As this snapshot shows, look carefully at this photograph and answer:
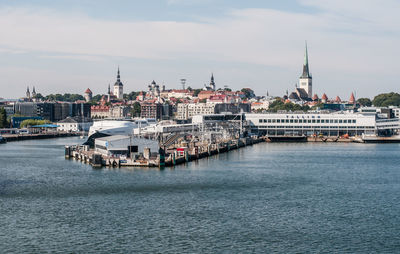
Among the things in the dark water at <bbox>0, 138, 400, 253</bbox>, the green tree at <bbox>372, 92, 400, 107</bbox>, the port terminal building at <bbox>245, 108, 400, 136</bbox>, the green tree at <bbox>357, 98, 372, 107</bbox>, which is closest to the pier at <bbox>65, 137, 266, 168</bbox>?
the dark water at <bbox>0, 138, 400, 253</bbox>

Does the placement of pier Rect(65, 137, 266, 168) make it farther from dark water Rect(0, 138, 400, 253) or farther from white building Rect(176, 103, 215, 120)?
white building Rect(176, 103, 215, 120)

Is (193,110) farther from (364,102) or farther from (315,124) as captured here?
(315,124)

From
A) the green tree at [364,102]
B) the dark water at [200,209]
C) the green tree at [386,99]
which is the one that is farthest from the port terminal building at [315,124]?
the green tree at [364,102]

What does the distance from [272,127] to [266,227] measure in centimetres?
6576

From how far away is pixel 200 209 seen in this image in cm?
2872

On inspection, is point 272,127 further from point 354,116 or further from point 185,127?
point 185,127

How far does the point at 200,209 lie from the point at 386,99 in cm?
15313

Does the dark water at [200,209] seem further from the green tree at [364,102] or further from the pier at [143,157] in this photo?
the green tree at [364,102]

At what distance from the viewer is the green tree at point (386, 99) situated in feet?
547

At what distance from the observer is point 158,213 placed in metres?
27.8

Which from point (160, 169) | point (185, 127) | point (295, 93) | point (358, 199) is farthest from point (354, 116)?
point (295, 93)

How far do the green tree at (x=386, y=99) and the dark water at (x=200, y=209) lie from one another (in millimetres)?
125387

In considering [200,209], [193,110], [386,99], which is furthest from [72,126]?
[386,99]

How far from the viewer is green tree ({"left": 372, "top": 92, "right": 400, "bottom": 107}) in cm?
16657
